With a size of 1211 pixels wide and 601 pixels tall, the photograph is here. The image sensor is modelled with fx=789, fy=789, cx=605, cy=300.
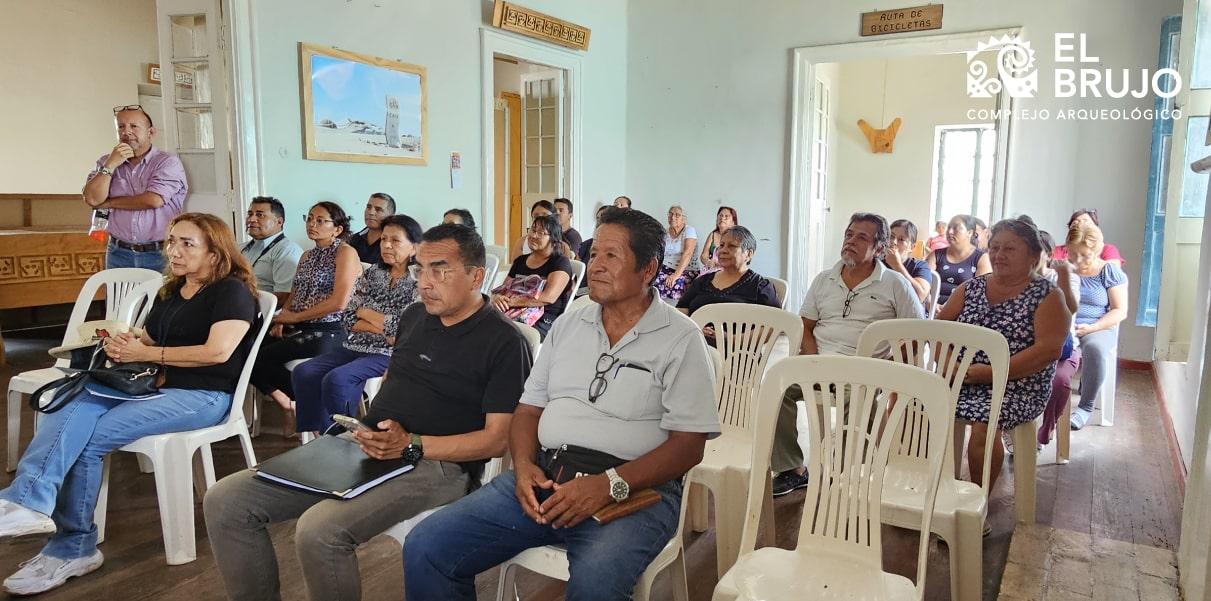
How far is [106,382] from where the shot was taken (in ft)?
7.59

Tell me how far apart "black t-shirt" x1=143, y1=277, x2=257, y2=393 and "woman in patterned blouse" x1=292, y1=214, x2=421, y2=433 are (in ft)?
1.59

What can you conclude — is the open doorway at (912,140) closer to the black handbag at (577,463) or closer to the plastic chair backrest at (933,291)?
the plastic chair backrest at (933,291)

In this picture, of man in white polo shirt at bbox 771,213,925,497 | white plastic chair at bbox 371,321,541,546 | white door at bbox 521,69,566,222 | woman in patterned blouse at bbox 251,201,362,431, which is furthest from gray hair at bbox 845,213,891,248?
white door at bbox 521,69,566,222

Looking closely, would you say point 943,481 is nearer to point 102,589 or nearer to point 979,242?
point 102,589

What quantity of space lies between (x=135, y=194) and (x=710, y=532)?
10.9 ft

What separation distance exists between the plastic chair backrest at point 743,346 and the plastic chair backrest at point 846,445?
2.34 feet

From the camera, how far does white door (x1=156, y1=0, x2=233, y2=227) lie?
4140 mm

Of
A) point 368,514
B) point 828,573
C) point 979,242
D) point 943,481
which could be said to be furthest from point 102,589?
point 979,242

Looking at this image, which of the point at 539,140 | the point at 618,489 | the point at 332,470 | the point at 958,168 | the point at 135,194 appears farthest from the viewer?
the point at 958,168

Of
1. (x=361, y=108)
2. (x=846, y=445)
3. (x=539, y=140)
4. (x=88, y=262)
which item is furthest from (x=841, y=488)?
(x=88, y=262)

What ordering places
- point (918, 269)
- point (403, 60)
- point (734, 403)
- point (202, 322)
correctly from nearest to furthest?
point (202, 322) → point (734, 403) → point (918, 269) → point (403, 60)

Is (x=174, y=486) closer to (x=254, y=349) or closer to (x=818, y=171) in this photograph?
(x=254, y=349)

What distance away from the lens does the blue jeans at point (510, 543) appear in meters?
1.54

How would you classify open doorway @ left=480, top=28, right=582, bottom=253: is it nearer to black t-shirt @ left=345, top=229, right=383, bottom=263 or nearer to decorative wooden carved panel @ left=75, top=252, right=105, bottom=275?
black t-shirt @ left=345, top=229, right=383, bottom=263
